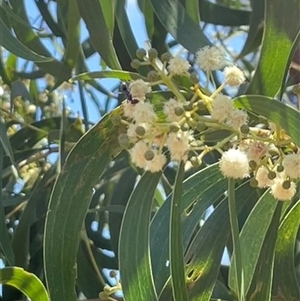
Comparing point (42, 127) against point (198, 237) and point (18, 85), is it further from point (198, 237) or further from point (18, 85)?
point (198, 237)

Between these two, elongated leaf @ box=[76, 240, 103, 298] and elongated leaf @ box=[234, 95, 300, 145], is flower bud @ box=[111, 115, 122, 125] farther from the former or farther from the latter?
elongated leaf @ box=[76, 240, 103, 298]

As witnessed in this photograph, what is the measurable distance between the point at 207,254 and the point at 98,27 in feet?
1.13

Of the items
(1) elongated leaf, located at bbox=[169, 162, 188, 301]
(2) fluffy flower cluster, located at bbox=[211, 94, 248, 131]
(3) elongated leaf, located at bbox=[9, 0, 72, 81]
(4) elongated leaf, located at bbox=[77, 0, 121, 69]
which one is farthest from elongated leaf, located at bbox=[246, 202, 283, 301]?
(3) elongated leaf, located at bbox=[9, 0, 72, 81]

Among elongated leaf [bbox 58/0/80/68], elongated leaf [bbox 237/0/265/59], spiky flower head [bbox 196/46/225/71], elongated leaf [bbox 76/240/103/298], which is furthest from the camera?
elongated leaf [bbox 76/240/103/298]

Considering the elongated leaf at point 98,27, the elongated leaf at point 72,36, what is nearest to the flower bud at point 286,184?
the elongated leaf at point 98,27

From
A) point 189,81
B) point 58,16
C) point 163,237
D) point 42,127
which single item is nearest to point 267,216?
point 163,237

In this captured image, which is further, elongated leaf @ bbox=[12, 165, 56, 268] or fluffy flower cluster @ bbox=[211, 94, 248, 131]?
elongated leaf @ bbox=[12, 165, 56, 268]

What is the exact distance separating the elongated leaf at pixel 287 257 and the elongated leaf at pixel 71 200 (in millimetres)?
254

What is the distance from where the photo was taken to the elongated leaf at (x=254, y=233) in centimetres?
114

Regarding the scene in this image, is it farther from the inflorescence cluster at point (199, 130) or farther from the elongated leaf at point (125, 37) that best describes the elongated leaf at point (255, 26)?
the inflorescence cluster at point (199, 130)

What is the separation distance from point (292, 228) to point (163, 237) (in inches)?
6.9

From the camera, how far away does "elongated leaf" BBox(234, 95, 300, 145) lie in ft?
2.83

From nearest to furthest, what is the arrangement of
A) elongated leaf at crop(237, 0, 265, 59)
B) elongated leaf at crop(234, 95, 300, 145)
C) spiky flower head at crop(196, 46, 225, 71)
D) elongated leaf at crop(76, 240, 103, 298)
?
elongated leaf at crop(234, 95, 300, 145), spiky flower head at crop(196, 46, 225, 71), elongated leaf at crop(237, 0, 265, 59), elongated leaf at crop(76, 240, 103, 298)

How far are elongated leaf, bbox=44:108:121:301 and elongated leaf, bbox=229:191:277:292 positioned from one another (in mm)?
213
